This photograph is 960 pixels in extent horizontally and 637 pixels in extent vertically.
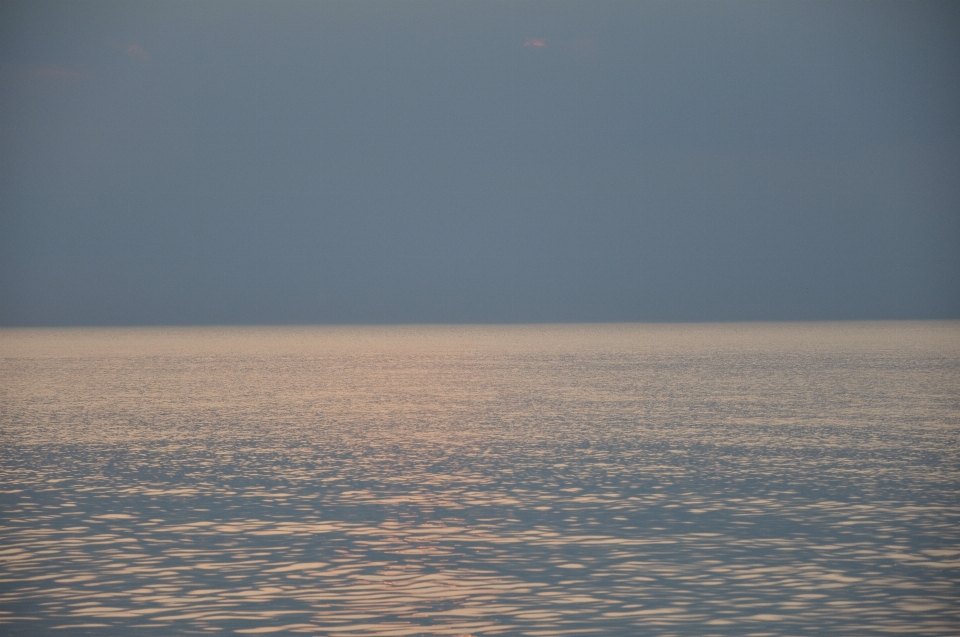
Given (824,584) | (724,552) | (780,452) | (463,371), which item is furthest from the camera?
(463,371)

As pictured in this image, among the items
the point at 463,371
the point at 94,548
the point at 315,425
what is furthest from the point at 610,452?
the point at 463,371

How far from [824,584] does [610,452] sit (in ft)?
70.5

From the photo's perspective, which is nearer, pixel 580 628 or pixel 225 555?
pixel 580 628

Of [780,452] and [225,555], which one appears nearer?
[225,555]

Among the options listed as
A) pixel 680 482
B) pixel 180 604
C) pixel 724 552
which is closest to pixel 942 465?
pixel 680 482

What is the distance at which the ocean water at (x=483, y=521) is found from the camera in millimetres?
18438

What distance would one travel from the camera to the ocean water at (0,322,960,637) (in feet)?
60.5

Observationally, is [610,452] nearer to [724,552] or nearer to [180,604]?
[724,552]

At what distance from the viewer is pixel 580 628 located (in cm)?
1733

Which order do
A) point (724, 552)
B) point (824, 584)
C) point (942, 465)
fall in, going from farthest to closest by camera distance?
point (942, 465), point (724, 552), point (824, 584)

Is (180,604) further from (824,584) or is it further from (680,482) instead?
(680,482)

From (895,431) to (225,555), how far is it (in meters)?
33.7

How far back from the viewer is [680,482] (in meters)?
33.7

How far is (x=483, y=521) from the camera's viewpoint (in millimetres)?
27141
